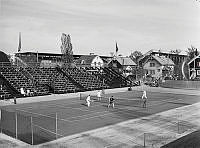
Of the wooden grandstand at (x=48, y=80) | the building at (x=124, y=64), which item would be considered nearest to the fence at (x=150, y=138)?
the wooden grandstand at (x=48, y=80)

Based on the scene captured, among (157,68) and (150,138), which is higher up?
(157,68)

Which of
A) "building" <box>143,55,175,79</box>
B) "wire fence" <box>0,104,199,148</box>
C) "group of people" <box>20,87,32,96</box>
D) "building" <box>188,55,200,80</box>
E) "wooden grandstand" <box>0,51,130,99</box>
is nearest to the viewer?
"building" <box>188,55,200,80</box>

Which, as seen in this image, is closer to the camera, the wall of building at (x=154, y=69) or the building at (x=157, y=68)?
the building at (x=157, y=68)

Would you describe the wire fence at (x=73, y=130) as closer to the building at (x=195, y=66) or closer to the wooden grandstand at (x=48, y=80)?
the building at (x=195, y=66)

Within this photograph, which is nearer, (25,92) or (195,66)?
(195,66)

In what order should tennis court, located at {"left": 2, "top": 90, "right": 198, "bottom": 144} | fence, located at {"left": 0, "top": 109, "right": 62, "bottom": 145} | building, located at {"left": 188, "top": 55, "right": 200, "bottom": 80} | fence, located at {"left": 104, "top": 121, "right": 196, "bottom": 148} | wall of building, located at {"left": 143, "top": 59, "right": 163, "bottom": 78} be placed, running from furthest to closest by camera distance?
wall of building, located at {"left": 143, "top": 59, "right": 163, "bottom": 78}, tennis court, located at {"left": 2, "top": 90, "right": 198, "bottom": 144}, fence, located at {"left": 0, "top": 109, "right": 62, "bottom": 145}, fence, located at {"left": 104, "top": 121, "right": 196, "bottom": 148}, building, located at {"left": 188, "top": 55, "right": 200, "bottom": 80}

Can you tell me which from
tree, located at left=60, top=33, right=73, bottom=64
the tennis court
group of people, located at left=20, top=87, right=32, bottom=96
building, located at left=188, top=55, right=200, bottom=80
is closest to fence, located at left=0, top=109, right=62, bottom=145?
the tennis court

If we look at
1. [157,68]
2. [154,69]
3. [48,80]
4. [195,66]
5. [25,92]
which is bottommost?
[25,92]

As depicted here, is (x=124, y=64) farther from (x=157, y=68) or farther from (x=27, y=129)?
(x=27, y=129)

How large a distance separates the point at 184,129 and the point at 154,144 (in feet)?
14.1

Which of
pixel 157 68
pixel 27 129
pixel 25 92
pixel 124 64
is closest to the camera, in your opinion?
pixel 27 129

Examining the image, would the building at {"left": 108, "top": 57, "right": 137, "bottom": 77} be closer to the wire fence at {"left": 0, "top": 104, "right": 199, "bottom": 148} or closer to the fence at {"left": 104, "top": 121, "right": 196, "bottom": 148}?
the wire fence at {"left": 0, "top": 104, "right": 199, "bottom": 148}

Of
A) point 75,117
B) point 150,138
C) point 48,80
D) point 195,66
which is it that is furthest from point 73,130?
point 48,80

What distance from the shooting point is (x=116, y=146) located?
13828 mm
